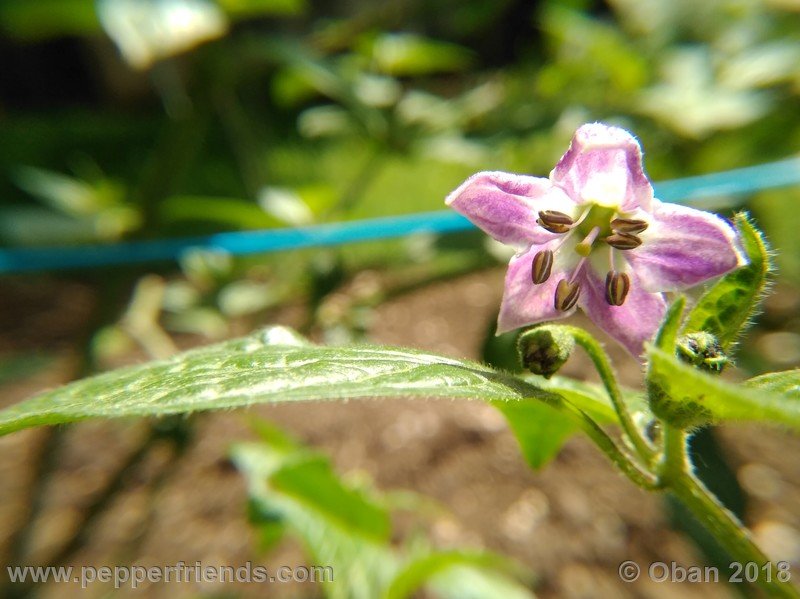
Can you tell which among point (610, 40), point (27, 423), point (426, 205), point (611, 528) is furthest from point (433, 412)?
point (27, 423)

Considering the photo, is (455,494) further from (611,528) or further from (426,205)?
(426,205)

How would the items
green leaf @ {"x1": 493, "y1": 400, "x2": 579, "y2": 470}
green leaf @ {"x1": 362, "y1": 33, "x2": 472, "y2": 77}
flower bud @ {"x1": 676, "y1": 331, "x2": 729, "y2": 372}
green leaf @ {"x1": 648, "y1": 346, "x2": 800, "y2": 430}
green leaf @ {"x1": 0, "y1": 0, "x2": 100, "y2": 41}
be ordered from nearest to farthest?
green leaf @ {"x1": 648, "y1": 346, "x2": 800, "y2": 430} < flower bud @ {"x1": 676, "y1": 331, "x2": 729, "y2": 372} < green leaf @ {"x1": 493, "y1": 400, "x2": 579, "y2": 470} < green leaf @ {"x1": 0, "y1": 0, "x2": 100, "y2": 41} < green leaf @ {"x1": 362, "y1": 33, "x2": 472, "y2": 77}

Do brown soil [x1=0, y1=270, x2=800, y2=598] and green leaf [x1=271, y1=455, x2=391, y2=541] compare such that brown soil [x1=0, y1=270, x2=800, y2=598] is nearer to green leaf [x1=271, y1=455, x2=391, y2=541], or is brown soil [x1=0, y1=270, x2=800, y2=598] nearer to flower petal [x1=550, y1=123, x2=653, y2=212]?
green leaf [x1=271, y1=455, x2=391, y2=541]

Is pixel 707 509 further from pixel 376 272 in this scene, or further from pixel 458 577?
pixel 376 272

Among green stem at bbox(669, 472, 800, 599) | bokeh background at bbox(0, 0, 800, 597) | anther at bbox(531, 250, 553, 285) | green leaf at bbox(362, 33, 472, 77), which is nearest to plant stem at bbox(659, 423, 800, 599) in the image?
green stem at bbox(669, 472, 800, 599)

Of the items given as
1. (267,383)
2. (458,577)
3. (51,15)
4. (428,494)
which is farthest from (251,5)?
(428,494)

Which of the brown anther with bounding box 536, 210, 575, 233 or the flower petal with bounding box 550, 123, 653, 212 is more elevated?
the flower petal with bounding box 550, 123, 653, 212

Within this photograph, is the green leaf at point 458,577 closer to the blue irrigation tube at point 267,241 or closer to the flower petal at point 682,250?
the blue irrigation tube at point 267,241
